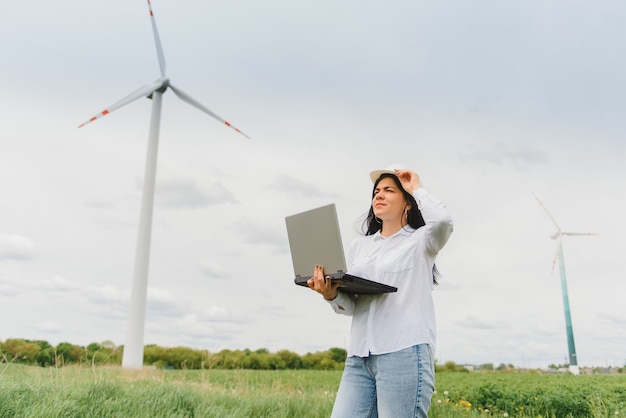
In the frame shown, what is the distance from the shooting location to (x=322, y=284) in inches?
114

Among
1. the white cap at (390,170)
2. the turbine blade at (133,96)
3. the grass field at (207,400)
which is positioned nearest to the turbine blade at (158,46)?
the turbine blade at (133,96)

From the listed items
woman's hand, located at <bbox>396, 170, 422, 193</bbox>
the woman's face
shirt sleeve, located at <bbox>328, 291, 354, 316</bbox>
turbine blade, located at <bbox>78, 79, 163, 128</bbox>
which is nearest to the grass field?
shirt sleeve, located at <bbox>328, 291, 354, 316</bbox>

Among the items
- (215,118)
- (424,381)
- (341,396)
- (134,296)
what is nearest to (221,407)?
(341,396)

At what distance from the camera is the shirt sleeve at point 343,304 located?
3.04 metres

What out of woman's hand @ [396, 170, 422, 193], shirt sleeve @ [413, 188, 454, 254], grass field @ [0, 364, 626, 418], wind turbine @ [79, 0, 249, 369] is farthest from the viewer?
wind turbine @ [79, 0, 249, 369]

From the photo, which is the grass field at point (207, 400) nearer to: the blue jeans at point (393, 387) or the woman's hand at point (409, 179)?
the blue jeans at point (393, 387)

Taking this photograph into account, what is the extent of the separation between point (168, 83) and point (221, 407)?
52.3 ft

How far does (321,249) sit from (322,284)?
0.62ft

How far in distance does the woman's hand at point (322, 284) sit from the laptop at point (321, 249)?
27mm

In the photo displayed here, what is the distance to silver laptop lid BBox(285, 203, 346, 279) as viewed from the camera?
286 cm

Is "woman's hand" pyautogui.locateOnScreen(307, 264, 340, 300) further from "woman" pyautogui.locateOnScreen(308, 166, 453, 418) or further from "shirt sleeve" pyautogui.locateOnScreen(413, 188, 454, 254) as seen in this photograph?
"shirt sleeve" pyautogui.locateOnScreen(413, 188, 454, 254)

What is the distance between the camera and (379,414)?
9.23 feet

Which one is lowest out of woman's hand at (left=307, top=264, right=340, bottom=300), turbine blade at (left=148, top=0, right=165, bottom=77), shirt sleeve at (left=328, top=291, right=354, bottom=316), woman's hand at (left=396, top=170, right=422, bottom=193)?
shirt sleeve at (left=328, top=291, right=354, bottom=316)

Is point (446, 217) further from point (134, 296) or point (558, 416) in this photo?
point (134, 296)
